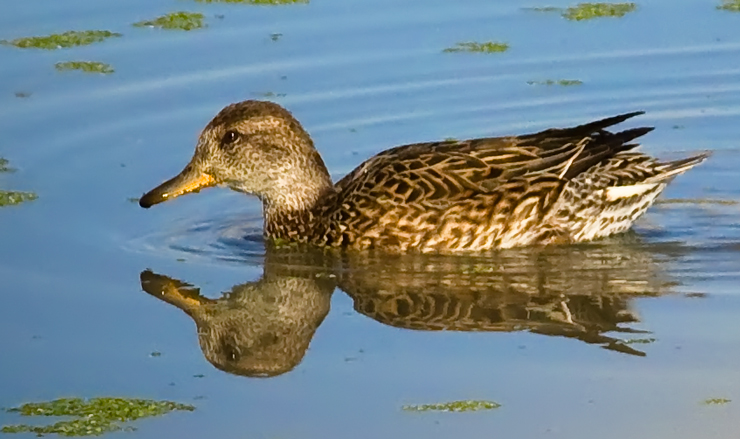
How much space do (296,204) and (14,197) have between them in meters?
1.89

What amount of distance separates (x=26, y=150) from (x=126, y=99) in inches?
46.1

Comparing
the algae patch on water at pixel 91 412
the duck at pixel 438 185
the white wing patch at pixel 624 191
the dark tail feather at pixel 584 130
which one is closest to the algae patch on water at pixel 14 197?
the duck at pixel 438 185

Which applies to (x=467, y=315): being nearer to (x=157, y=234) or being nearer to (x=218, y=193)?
(x=157, y=234)

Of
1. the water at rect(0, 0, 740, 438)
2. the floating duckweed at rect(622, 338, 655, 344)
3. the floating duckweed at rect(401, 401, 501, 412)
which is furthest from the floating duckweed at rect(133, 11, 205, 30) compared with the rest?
the floating duckweed at rect(401, 401, 501, 412)

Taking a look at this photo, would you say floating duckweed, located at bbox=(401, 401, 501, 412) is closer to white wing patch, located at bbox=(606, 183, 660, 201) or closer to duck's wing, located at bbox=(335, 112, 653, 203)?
duck's wing, located at bbox=(335, 112, 653, 203)

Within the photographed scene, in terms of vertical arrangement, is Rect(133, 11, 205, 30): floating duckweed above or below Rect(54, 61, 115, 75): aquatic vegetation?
above

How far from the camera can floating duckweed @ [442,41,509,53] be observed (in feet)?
46.9

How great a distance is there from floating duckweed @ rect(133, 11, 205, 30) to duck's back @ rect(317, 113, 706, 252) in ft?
13.9

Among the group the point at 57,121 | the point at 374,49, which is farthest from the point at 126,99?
the point at 374,49

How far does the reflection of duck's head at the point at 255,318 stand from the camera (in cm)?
906

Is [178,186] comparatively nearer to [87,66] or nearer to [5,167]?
[5,167]

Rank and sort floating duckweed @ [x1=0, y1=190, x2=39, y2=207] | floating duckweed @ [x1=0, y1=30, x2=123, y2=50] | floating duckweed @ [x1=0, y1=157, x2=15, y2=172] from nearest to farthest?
floating duckweed @ [x1=0, y1=190, x2=39, y2=207], floating duckweed @ [x1=0, y1=157, x2=15, y2=172], floating duckweed @ [x1=0, y1=30, x2=123, y2=50]

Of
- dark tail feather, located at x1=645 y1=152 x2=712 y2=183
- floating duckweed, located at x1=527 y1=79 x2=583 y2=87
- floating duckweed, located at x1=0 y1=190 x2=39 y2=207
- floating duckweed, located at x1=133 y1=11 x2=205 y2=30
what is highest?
floating duckweed, located at x1=133 y1=11 x2=205 y2=30

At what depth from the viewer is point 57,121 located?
13.1m
